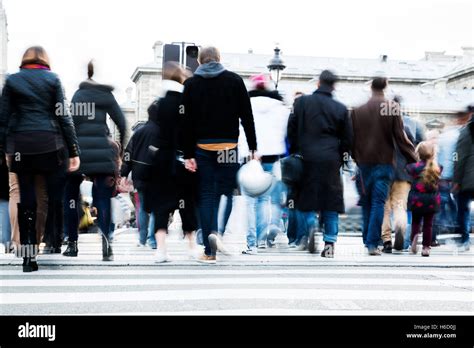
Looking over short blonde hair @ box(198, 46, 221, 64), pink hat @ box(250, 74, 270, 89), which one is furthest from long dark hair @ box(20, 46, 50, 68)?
pink hat @ box(250, 74, 270, 89)

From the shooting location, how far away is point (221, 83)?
24.7 feet

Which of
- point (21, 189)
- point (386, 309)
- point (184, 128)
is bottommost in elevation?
point (386, 309)

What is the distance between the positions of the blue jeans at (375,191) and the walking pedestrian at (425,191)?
0.70m

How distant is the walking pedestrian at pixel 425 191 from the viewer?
9.36 meters

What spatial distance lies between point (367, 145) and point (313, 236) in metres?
1.20

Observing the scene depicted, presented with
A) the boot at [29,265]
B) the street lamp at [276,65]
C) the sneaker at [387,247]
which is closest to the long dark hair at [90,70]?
the boot at [29,265]

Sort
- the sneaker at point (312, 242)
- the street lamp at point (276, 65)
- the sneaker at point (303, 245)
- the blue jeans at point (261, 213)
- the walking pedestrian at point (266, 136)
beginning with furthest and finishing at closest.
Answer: the street lamp at point (276, 65) → the sneaker at point (303, 245) → the walking pedestrian at point (266, 136) → the blue jeans at point (261, 213) → the sneaker at point (312, 242)

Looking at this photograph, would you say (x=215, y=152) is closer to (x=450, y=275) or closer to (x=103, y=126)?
(x=103, y=126)

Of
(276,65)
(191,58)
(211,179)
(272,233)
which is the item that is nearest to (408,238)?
(272,233)

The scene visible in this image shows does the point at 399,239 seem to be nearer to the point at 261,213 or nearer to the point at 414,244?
the point at 414,244

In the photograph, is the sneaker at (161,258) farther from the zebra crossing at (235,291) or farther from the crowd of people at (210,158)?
the zebra crossing at (235,291)

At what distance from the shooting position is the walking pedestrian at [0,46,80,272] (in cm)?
682
